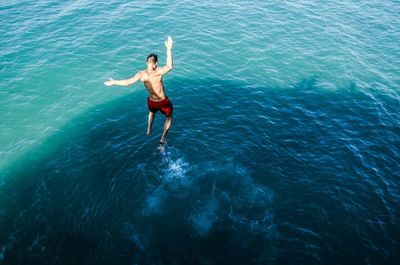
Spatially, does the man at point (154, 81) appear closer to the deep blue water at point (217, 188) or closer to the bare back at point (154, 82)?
the bare back at point (154, 82)

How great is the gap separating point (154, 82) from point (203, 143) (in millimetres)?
8501

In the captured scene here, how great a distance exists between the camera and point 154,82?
15008 mm

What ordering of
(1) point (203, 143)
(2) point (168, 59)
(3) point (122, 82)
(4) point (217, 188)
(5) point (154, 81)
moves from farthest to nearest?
(1) point (203, 143), (4) point (217, 188), (5) point (154, 81), (3) point (122, 82), (2) point (168, 59)

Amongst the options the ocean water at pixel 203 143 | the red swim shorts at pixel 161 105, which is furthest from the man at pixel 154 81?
the ocean water at pixel 203 143

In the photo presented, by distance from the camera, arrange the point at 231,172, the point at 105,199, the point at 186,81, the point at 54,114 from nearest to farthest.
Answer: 1. the point at 105,199
2. the point at 231,172
3. the point at 54,114
4. the point at 186,81

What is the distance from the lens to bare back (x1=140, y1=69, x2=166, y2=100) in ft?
47.7

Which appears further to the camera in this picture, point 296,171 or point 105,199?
point 296,171

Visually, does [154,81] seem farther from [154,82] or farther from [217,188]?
[217,188]

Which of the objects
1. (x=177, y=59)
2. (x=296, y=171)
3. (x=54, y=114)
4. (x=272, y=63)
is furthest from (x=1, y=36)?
(x=296, y=171)

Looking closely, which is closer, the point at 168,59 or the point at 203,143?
the point at 168,59

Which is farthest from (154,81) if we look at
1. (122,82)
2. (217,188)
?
(217,188)

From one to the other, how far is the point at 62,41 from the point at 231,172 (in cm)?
2590

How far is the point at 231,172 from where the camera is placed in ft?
66.0

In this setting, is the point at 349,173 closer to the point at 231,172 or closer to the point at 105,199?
the point at 231,172
